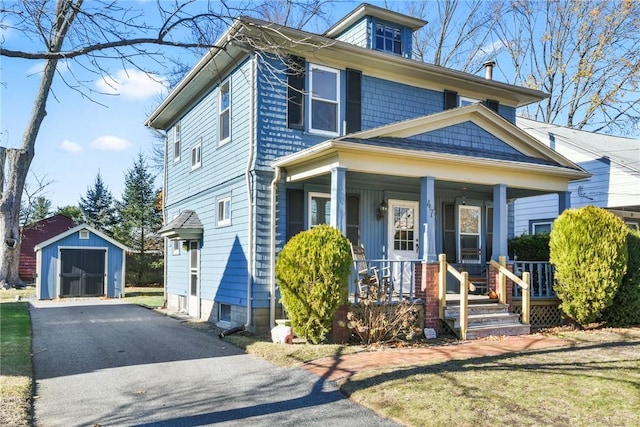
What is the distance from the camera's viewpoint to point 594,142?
19531mm

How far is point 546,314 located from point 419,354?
4.48 m

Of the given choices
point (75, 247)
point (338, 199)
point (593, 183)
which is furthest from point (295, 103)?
point (75, 247)

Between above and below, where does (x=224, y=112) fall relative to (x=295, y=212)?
above

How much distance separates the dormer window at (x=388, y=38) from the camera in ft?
42.8

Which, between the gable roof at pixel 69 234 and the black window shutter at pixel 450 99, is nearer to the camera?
the black window shutter at pixel 450 99

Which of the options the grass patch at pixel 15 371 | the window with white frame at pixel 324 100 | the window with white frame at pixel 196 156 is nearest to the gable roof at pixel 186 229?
the window with white frame at pixel 196 156

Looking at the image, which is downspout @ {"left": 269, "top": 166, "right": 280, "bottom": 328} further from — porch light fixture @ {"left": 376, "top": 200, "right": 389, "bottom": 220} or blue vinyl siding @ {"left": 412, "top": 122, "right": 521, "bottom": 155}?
blue vinyl siding @ {"left": 412, "top": 122, "right": 521, "bottom": 155}

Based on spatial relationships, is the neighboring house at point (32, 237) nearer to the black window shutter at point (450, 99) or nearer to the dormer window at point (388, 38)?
the dormer window at point (388, 38)

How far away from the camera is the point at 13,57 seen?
5406mm

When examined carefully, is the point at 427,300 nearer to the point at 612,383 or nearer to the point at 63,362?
the point at 612,383

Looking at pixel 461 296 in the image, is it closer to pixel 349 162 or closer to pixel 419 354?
pixel 419 354

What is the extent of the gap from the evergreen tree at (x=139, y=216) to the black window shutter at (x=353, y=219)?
17.6m

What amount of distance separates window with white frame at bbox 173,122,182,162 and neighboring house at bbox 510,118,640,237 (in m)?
10.5

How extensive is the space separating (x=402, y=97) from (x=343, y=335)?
6.20 meters
